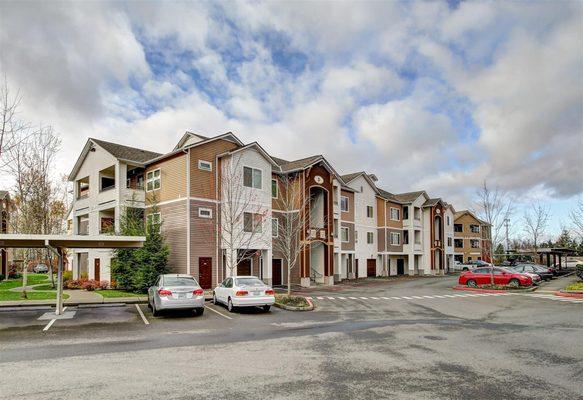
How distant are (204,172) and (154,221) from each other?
455cm

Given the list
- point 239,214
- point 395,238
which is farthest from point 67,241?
point 395,238

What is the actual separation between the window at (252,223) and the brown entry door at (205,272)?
3.38 metres

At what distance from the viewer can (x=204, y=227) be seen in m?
27.8

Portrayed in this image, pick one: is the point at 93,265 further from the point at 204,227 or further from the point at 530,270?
the point at 530,270

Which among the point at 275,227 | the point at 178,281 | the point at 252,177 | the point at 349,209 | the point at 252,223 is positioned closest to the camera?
the point at 178,281

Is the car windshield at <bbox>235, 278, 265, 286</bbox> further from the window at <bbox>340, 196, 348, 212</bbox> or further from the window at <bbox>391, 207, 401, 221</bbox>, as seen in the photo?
the window at <bbox>391, 207, 401, 221</bbox>

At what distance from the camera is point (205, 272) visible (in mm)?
27594

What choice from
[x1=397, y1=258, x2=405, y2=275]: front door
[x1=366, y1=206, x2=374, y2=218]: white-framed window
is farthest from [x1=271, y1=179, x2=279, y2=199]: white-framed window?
[x1=397, y1=258, x2=405, y2=275]: front door

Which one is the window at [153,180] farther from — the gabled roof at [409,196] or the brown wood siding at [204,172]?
the gabled roof at [409,196]

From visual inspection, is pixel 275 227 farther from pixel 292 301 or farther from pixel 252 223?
pixel 292 301

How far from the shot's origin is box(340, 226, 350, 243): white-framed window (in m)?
41.9

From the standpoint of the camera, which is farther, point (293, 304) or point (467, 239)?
point (467, 239)

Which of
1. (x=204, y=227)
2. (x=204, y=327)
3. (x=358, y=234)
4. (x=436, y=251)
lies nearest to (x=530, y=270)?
(x=358, y=234)

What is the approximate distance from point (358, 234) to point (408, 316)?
28136 millimetres
